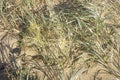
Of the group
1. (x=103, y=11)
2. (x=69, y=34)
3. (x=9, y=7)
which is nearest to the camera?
(x=69, y=34)

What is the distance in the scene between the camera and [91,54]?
2412 millimetres

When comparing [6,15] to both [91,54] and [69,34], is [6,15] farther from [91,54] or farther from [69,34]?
[91,54]

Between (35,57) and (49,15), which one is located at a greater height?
(49,15)

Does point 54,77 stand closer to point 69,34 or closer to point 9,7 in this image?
point 69,34

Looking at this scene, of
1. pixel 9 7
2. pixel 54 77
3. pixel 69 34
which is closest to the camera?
pixel 54 77

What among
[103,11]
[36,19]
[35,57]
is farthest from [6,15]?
[103,11]

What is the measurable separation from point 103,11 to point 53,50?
0.56 metres

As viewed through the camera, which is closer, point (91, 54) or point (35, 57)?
point (91, 54)

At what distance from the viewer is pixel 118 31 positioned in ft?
8.42

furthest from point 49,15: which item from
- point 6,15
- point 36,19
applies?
point 6,15

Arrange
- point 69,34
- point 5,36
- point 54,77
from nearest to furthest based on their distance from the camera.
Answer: point 54,77
point 69,34
point 5,36

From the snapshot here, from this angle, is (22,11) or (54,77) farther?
(22,11)

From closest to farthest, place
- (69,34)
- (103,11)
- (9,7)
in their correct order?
(69,34), (103,11), (9,7)

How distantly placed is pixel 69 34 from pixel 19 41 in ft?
1.70
